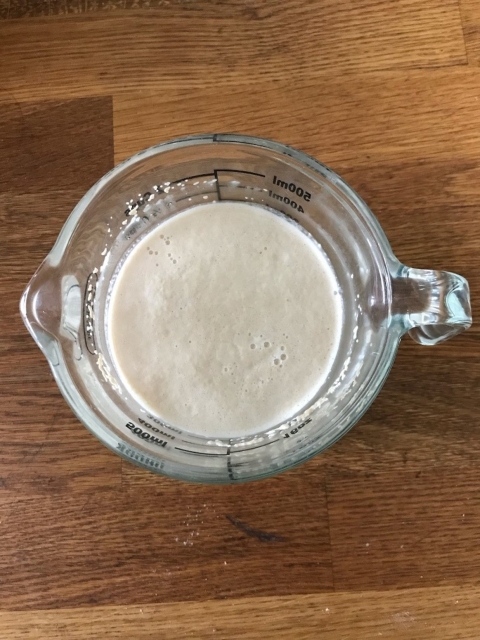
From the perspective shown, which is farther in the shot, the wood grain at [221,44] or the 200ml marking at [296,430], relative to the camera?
the wood grain at [221,44]

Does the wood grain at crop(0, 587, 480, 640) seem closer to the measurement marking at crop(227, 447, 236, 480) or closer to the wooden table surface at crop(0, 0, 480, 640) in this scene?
the wooden table surface at crop(0, 0, 480, 640)

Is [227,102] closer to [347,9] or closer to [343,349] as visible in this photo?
[347,9]

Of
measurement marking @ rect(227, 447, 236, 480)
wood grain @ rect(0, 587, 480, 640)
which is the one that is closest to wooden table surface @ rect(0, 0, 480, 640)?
wood grain @ rect(0, 587, 480, 640)

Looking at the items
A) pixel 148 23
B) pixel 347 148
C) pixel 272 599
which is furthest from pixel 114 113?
pixel 272 599

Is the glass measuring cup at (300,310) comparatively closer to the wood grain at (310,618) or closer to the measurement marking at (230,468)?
the measurement marking at (230,468)

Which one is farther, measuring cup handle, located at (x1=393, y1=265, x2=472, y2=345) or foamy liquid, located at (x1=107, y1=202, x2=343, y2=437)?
foamy liquid, located at (x1=107, y1=202, x2=343, y2=437)

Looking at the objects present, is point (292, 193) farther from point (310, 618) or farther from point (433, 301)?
point (310, 618)

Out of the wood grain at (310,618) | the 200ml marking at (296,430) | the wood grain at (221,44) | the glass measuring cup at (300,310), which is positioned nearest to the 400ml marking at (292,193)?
the glass measuring cup at (300,310)
